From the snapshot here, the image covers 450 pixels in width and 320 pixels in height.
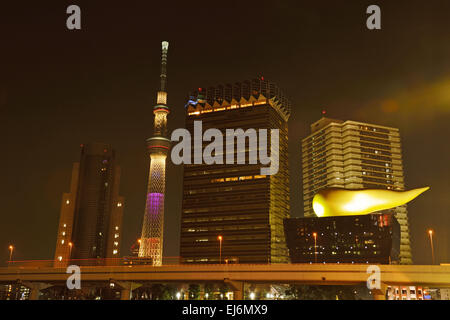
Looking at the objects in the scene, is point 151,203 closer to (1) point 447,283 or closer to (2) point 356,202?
(2) point 356,202

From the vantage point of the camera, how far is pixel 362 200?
3487 inches

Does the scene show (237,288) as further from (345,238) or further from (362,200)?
(345,238)

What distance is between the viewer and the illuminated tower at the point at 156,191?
156500 mm

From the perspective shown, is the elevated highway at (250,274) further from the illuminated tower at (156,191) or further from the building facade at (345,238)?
the building facade at (345,238)

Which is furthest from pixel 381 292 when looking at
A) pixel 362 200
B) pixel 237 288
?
pixel 237 288

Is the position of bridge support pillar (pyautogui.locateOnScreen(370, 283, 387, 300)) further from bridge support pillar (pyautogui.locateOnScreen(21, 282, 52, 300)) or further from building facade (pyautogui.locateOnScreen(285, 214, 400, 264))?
building facade (pyautogui.locateOnScreen(285, 214, 400, 264))

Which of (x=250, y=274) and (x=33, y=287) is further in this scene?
(x=33, y=287)

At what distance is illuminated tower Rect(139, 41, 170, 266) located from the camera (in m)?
156

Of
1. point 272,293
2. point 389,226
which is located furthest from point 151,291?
point 389,226

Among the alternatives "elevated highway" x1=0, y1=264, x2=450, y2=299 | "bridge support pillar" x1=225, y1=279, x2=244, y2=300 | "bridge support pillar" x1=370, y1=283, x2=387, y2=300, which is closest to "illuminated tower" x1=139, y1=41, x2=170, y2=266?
"elevated highway" x1=0, y1=264, x2=450, y2=299

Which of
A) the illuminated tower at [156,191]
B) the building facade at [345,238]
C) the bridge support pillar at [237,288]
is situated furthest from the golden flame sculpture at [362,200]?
the illuminated tower at [156,191]

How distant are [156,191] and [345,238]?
209 ft

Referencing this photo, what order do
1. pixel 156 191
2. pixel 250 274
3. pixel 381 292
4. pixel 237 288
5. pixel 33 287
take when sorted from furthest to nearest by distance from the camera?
pixel 156 191, pixel 33 287, pixel 237 288, pixel 250 274, pixel 381 292

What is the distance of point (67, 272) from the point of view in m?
85.9
